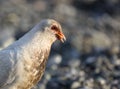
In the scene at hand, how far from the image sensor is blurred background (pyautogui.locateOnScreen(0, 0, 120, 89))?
32.4ft

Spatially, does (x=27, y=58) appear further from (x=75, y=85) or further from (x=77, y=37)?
(x=77, y=37)

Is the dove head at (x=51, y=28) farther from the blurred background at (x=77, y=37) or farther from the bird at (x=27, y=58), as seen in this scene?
the blurred background at (x=77, y=37)

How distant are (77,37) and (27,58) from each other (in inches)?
212

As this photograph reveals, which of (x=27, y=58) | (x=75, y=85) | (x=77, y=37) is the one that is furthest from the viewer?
(x=77, y=37)

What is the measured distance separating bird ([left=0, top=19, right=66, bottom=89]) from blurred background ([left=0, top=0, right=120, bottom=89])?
70.4 inches

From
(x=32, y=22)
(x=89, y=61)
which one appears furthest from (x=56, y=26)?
(x=32, y=22)

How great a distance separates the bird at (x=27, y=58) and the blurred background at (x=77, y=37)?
1.79 m

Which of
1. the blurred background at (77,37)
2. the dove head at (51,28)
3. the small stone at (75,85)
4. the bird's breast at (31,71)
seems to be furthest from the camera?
the blurred background at (77,37)

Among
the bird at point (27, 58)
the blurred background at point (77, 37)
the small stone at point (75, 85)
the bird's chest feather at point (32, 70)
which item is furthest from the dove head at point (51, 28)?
the small stone at point (75, 85)

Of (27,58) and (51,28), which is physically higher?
(51,28)

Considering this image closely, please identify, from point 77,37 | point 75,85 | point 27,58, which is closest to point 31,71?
point 27,58

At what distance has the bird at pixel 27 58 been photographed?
693 cm

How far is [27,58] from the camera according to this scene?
6973 millimetres

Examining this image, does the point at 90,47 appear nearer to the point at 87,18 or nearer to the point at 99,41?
the point at 99,41
